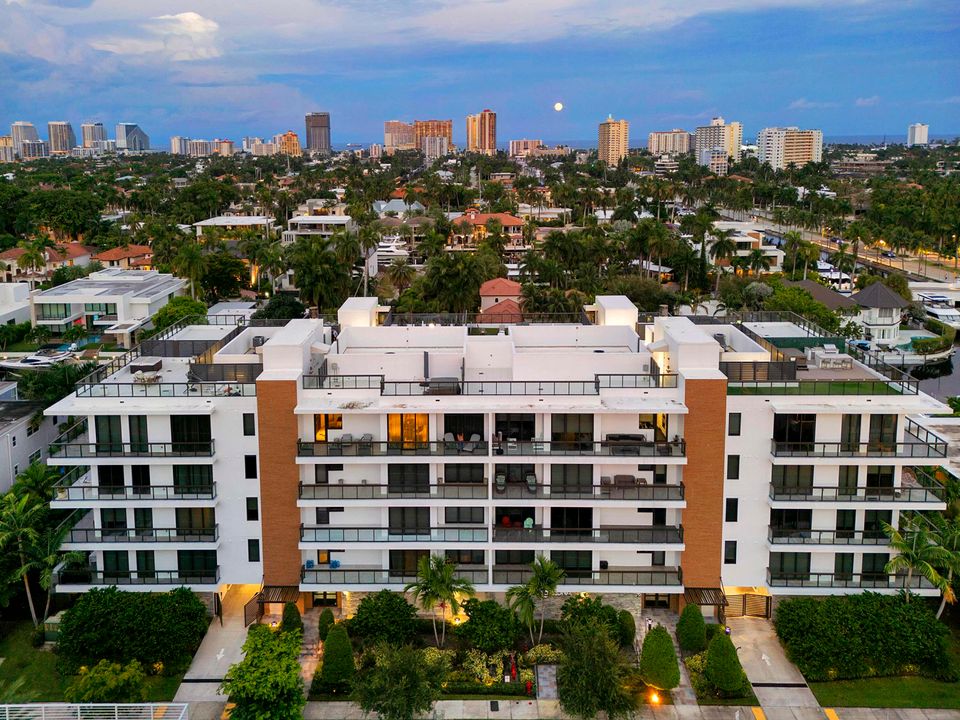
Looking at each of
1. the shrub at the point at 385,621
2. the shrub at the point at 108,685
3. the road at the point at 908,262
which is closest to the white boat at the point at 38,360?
the shrub at the point at 108,685

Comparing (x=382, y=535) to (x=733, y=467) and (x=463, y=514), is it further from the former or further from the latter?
(x=733, y=467)

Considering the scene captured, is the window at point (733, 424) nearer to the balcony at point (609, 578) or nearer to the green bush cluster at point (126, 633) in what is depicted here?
the balcony at point (609, 578)

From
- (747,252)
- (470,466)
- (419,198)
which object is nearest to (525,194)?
(419,198)

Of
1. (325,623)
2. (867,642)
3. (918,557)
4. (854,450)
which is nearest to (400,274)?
(325,623)

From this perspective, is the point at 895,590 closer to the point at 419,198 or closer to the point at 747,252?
the point at 747,252

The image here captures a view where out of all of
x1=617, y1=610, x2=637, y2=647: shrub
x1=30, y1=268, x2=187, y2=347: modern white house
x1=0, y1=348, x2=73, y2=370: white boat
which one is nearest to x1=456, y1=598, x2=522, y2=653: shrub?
x1=617, y1=610, x2=637, y2=647: shrub

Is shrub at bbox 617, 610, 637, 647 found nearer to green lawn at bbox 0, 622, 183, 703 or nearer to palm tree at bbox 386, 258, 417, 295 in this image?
green lawn at bbox 0, 622, 183, 703
